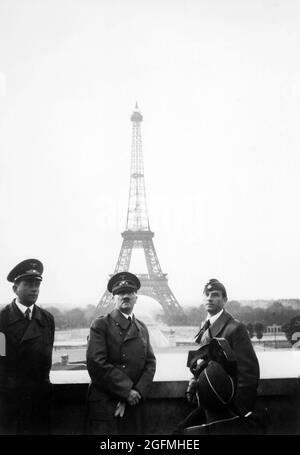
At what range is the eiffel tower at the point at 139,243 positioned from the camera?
585 centimetres

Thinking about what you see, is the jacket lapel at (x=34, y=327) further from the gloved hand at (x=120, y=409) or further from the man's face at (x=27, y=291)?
the gloved hand at (x=120, y=409)

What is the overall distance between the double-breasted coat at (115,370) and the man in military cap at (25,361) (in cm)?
38

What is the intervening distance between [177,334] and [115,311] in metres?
2.94

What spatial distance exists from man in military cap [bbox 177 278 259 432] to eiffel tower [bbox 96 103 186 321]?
1.58 metres

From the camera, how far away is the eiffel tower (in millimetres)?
5852

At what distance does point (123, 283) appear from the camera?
11.0 ft

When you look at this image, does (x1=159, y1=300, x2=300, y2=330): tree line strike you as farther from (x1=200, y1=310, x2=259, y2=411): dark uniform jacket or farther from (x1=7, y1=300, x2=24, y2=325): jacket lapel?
(x1=7, y1=300, x2=24, y2=325): jacket lapel

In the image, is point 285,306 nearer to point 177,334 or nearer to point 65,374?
point 177,334

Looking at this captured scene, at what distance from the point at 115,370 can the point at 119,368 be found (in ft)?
0.23

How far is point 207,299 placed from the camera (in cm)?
338

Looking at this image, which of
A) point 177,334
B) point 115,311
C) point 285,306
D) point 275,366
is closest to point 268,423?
point 275,366

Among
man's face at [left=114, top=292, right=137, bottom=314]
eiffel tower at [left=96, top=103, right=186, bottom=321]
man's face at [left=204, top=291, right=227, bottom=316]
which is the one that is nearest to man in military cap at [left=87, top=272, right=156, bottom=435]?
man's face at [left=114, top=292, right=137, bottom=314]
